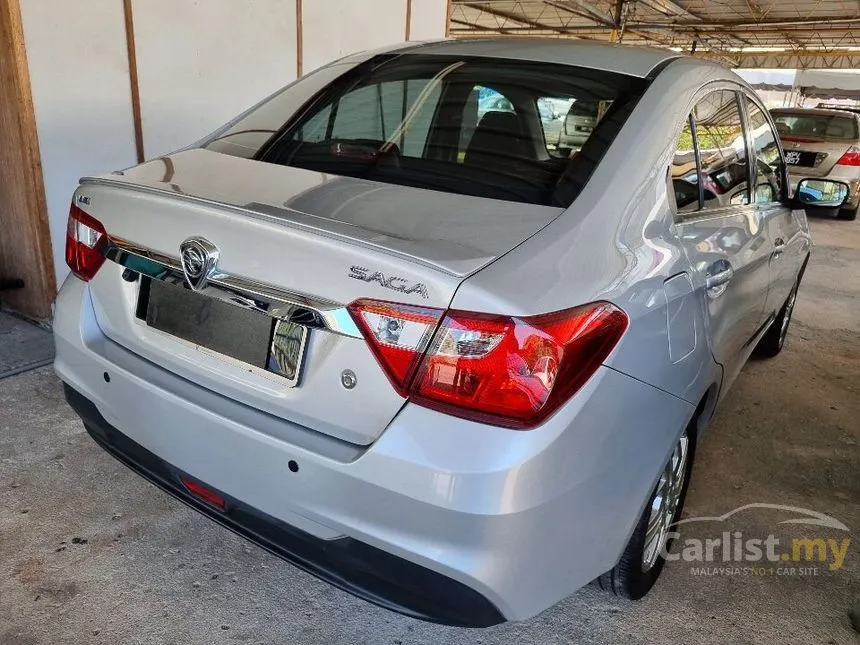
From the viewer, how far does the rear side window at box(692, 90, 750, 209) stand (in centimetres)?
195

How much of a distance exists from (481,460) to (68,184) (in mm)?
3142

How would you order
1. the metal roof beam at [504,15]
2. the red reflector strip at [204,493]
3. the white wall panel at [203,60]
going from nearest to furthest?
the red reflector strip at [204,493] → the white wall panel at [203,60] → the metal roof beam at [504,15]

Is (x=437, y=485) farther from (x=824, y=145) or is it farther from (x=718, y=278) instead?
(x=824, y=145)

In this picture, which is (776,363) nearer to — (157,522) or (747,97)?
(747,97)

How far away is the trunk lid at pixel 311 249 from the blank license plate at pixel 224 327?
2 cm

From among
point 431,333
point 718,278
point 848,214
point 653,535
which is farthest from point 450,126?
point 848,214

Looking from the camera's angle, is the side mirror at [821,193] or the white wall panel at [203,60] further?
the white wall panel at [203,60]

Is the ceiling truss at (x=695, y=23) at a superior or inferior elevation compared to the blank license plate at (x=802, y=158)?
superior

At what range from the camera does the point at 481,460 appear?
117 centimetres

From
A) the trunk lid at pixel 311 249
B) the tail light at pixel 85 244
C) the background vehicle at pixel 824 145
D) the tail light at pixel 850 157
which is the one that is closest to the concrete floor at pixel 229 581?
the trunk lid at pixel 311 249

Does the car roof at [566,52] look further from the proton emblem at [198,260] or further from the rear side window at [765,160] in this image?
the proton emblem at [198,260]

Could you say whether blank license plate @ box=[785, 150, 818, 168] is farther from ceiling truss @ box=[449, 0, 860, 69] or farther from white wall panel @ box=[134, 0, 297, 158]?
ceiling truss @ box=[449, 0, 860, 69]

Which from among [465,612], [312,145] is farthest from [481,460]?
[312,145]

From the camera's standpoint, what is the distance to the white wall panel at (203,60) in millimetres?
3730
